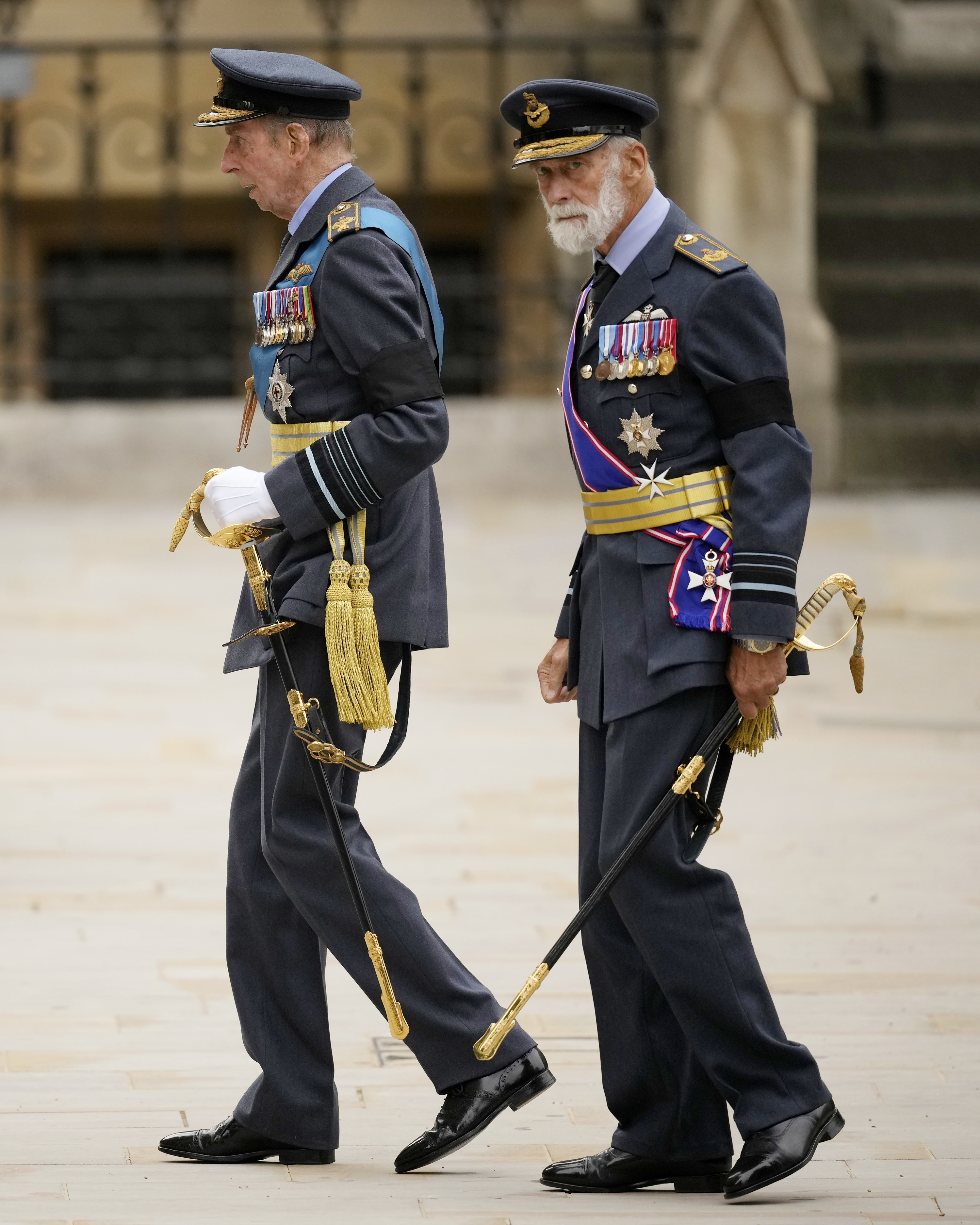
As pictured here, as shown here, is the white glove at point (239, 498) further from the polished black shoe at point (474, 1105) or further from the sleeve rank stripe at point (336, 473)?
the polished black shoe at point (474, 1105)

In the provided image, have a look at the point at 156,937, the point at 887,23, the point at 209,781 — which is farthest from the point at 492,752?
the point at 887,23

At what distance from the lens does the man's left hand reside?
3.52 meters

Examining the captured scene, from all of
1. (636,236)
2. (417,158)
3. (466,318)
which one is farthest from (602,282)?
(466,318)

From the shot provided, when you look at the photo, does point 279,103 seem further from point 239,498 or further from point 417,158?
point 417,158

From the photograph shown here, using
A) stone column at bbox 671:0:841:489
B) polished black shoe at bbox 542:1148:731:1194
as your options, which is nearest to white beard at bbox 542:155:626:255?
polished black shoe at bbox 542:1148:731:1194

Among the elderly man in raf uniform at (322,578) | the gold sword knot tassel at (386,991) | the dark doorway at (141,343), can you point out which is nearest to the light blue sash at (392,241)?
the elderly man in raf uniform at (322,578)

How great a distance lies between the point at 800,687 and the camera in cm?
855

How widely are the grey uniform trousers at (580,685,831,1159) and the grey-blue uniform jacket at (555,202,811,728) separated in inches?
3.1

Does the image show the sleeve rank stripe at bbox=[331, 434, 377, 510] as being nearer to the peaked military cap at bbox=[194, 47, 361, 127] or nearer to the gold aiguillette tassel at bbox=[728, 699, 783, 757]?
the peaked military cap at bbox=[194, 47, 361, 127]

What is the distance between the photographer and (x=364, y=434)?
143 inches

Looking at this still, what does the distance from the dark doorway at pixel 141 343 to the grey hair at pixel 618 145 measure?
9169 millimetres

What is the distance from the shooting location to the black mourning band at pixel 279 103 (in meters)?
3.76

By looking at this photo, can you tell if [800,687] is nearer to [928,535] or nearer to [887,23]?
[928,535]

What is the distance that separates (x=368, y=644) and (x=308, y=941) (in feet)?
1.91
